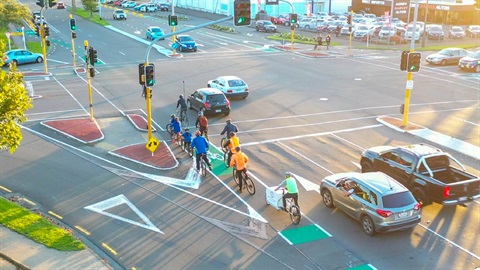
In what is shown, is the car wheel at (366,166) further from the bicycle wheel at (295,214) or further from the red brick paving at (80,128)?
the red brick paving at (80,128)

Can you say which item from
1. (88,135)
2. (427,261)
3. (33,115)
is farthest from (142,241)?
(33,115)

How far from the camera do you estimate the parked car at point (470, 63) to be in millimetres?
42141

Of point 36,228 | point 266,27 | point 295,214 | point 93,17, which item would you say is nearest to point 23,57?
point 36,228

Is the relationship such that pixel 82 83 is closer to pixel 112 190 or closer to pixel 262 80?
pixel 262 80

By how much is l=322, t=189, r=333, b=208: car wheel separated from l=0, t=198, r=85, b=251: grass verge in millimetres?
7552

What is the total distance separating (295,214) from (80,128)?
14151 mm

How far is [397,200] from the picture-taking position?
48.2 feet

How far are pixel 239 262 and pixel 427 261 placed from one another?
4.87 metres

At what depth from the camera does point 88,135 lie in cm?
2461

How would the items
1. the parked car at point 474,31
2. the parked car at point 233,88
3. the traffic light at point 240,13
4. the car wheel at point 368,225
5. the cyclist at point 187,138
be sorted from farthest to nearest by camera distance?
1. the parked car at point 474,31
2. the parked car at point 233,88
3. the cyclist at point 187,138
4. the traffic light at point 240,13
5. the car wheel at point 368,225

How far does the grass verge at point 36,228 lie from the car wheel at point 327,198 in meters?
7.55

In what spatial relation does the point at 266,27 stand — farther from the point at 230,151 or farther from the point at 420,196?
the point at 420,196

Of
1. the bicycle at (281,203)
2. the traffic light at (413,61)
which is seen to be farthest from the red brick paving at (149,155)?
the traffic light at (413,61)

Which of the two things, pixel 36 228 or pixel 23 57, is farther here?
pixel 23 57
